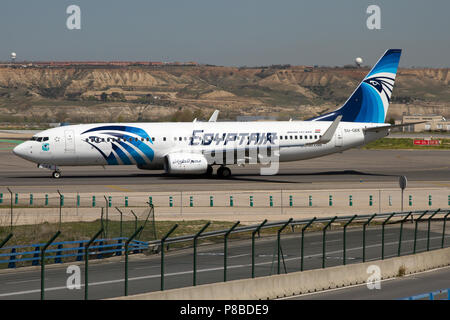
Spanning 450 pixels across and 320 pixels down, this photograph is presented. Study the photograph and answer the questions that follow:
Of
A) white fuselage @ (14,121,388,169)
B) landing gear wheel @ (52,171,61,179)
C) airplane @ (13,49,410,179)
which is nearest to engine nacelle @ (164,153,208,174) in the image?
airplane @ (13,49,410,179)

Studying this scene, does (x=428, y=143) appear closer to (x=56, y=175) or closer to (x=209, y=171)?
(x=209, y=171)

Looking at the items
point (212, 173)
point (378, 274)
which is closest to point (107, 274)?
point (378, 274)

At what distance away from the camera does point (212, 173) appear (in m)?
65.8

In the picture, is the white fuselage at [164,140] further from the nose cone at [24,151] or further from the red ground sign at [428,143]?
the red ground sign at [428,143]

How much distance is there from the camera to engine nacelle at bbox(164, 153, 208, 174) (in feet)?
197

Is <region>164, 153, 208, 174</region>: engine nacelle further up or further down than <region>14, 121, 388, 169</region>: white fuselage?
further down

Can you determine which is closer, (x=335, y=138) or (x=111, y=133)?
(x=111, y=133)

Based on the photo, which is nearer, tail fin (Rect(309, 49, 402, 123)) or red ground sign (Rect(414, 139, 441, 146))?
tail fin (Rect(309, 49, 402, 123))

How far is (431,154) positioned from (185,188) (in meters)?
51.4

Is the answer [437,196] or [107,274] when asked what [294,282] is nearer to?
[107,274]

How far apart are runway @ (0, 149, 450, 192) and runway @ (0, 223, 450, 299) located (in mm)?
24747

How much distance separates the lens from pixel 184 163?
197ft

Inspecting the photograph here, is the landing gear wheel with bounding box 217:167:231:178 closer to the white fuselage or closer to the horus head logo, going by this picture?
the white fuselage
